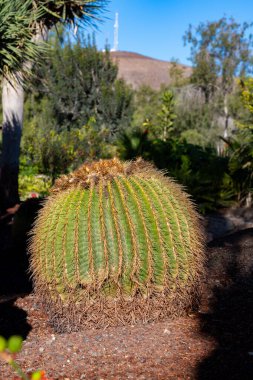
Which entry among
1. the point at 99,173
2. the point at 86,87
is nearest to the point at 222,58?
the point at 86,87

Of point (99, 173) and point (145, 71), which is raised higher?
point (145, 71)

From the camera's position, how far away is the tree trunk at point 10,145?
861 cm

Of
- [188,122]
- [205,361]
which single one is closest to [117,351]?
[205,361]

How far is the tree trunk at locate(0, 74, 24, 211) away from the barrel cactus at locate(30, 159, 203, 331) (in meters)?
5.42

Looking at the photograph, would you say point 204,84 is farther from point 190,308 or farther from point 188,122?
point 190,308

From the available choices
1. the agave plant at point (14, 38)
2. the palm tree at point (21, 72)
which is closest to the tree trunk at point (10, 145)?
the palm tree at point (21, 72)

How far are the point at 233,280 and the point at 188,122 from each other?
94.6 feet

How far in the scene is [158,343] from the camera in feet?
9.38

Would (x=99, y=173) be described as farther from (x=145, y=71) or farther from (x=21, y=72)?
(x=145, y=71)

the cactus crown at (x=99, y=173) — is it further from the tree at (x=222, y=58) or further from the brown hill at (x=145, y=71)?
the brown hill at (x=145, y=71)

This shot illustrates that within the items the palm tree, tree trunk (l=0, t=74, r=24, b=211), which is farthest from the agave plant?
tree trunk (l=0, t=74, r=24, b=211)

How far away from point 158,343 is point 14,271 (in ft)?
9.55

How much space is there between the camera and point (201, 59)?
38250mm

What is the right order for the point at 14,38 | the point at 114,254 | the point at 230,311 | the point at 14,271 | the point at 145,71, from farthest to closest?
the point at 145,71 → the point at 14,38 → the point at 14,271 → the point at 230,311 → the point at 114,254
